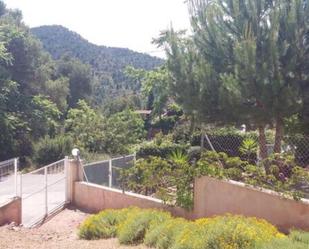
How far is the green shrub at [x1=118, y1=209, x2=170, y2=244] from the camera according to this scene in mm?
6676

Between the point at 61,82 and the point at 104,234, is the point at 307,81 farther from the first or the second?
the point at 61,82

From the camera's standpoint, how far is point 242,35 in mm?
11281

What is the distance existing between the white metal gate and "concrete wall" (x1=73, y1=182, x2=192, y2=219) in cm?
46

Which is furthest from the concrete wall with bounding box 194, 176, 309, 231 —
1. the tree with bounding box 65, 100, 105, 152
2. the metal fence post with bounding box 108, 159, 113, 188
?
the tree with bounding box 65, 100, 105, 152

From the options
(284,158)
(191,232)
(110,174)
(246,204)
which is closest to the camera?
(191,232)

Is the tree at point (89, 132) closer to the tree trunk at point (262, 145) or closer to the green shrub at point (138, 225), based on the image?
the tree trunk at point (262, 145)

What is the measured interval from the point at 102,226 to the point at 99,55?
215ft

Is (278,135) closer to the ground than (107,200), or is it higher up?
higher up

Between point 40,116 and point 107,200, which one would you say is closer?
point 107,200

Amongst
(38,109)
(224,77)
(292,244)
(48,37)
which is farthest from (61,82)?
(48,37)

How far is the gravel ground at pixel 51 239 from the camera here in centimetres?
649

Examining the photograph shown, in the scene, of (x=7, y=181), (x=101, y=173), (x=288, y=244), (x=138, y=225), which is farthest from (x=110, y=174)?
(x=288, y=244)

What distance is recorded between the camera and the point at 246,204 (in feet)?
Answer: 24.4

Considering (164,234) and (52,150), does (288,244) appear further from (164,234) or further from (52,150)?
(52,150)
